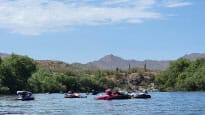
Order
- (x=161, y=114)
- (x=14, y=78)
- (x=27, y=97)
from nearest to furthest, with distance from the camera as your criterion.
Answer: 1. (x=161, y=114)
2. (x=27, y=97)
3. (x=14, y=78)

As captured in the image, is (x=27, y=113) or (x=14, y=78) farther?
(x=14, y=78)

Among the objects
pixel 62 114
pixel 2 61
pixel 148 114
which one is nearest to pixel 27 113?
pixel 62 114

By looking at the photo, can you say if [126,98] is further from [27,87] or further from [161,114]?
[27,87]

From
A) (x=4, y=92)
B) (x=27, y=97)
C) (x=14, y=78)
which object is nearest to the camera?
(x=27, y=97)

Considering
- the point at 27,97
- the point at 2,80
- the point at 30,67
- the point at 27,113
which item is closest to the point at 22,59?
the point at 30,67

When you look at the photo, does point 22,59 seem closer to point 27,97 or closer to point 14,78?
point 14,78

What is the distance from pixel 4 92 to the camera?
572 ft

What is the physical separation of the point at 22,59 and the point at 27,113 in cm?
12901

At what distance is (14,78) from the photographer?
185375 mm

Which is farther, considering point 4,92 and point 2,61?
point 2,61

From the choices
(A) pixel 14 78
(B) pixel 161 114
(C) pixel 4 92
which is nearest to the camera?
(B) pixel 161 114

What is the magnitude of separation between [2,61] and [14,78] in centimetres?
889

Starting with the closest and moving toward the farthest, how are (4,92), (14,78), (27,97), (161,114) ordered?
1. (161,114)
2. (27,97)
3. (4,92)
4. (14,78)

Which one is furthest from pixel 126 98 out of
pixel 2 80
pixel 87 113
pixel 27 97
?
pixel 2 80
